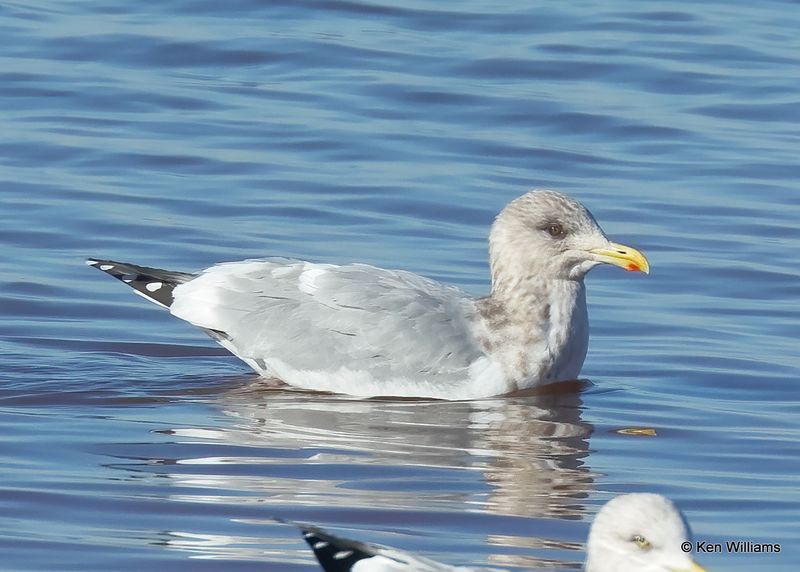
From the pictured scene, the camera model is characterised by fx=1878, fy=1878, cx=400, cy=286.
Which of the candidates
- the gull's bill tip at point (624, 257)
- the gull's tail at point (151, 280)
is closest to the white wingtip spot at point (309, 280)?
the gull's tail at point (151, 280)

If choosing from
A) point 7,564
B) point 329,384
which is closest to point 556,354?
point 329,384

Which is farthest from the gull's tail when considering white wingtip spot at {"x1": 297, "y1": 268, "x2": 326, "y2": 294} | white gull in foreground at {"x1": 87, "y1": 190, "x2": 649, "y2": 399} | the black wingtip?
the black wingtip

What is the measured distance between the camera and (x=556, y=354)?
9.16 meters

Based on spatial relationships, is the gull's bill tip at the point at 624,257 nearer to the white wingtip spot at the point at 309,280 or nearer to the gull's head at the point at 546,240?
the gull's head at the point at 546,240

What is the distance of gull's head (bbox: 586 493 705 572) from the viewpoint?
208 inches

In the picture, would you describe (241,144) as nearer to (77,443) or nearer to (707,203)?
(707,203)

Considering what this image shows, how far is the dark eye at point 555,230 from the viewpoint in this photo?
9.25 metres

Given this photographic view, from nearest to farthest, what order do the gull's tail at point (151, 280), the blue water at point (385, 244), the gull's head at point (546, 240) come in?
1. the blue water at point (385, 244)
2. the gull's head at point (546, 240)
3. the gull's tail at point (151, 280)

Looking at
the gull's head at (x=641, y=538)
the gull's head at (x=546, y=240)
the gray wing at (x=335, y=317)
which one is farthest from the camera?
the gull's head at (x=546, y=240)

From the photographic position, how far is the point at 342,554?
16.8ft

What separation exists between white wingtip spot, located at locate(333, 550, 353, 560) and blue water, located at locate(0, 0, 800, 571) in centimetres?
121

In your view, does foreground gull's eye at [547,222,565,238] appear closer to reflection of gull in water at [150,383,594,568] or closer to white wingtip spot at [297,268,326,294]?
reflection of gull in water at [150,383,594,568]

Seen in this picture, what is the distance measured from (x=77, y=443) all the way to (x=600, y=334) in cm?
332

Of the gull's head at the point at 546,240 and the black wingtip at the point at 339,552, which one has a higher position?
the gull's head at the point at 546,240
